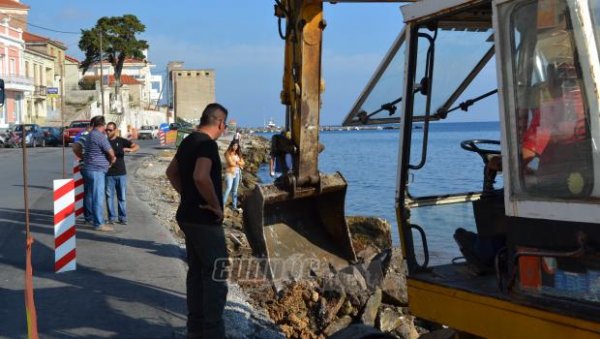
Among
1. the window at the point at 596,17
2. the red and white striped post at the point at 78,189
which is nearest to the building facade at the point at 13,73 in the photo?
the red and white striped post at the point at 78,189

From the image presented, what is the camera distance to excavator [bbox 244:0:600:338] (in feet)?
10.0

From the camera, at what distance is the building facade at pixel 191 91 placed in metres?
108

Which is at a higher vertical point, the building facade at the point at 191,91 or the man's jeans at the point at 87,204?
the building facade at the point at 191,91

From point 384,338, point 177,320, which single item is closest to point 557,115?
point 384,338

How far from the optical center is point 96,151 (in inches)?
445

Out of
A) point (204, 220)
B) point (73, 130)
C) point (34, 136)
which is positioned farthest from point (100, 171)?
point (34, 136)

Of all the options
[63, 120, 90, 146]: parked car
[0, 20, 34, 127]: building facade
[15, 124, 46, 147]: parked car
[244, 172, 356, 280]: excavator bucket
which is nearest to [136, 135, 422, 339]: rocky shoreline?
[244, 172, 356, 280]: excavator bucket

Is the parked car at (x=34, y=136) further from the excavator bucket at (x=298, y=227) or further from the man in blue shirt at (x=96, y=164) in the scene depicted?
the excavator bucket at (x=298, y=227)

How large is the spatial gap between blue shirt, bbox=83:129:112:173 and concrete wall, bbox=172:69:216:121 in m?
97.5

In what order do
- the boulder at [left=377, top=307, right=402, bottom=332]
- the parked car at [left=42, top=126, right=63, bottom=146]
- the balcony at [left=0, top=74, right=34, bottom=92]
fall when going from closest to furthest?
the boulder at [left=377, top=307, right=402, bottom=332] → the parked car at [left=42, top=126, right=63, bottom=146] → the balcony at [left=0, top=74, right=34, bottom=92]

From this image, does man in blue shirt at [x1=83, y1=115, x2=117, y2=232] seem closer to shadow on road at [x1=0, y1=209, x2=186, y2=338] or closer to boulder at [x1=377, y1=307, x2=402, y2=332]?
shadow on road at [x1=0, y1=209, x2=186, y2=338]

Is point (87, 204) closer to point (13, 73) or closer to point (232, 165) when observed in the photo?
point (232, 165)

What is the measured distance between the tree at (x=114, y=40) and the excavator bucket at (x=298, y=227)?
249ft

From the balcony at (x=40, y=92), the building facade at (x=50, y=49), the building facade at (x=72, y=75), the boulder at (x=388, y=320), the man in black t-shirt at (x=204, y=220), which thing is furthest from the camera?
the building facade at (x=72, y=75)
